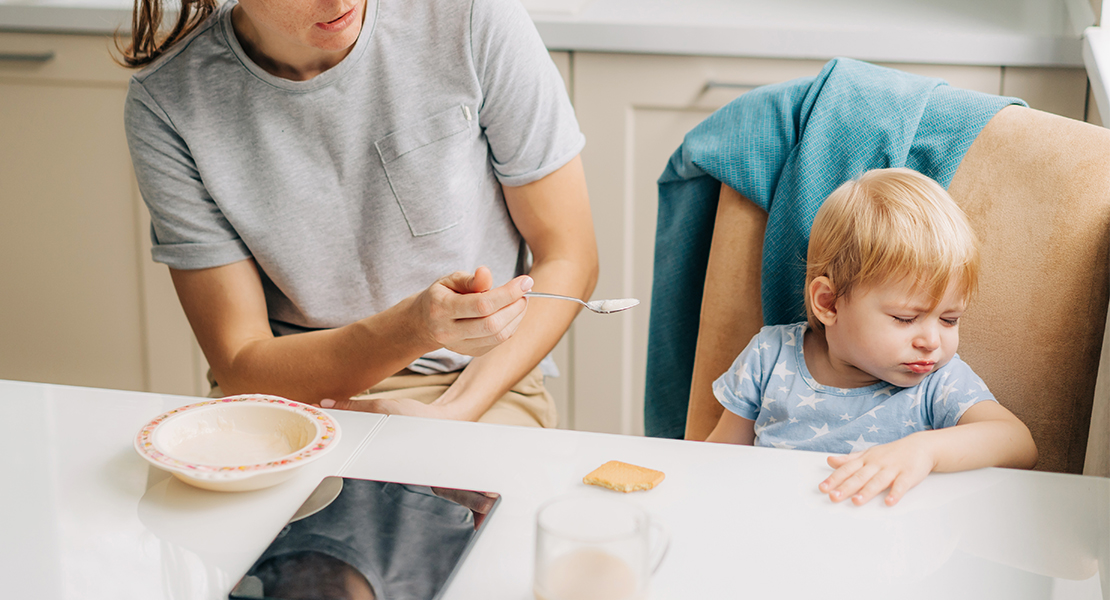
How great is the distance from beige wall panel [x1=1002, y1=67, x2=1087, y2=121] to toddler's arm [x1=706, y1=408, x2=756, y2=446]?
996 millimetres

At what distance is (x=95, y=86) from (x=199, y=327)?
3.87 feet

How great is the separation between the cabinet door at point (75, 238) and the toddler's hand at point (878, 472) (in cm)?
182

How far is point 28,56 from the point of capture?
2055 millimetres

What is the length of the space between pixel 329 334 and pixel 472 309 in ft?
0.89

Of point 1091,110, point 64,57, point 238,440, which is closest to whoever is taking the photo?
point 238,440

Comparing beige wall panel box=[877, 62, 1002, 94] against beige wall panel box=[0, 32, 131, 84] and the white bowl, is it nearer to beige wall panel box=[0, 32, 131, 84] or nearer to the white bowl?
the white bowl

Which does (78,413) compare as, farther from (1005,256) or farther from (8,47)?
(8,47)

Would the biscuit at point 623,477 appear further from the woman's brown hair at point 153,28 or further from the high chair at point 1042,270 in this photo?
the woman's brown hair at point 153,28

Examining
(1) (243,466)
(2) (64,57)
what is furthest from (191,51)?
(2) (64,57)

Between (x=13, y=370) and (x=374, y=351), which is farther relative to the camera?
(x=13, y=370)

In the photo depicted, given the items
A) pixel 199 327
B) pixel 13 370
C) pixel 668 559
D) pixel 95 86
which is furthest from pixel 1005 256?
pixel 13 370

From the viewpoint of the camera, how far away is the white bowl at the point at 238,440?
710 mm

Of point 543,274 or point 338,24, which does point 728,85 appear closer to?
point 543,274

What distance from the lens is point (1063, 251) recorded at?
0.97 metres
